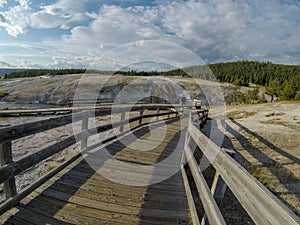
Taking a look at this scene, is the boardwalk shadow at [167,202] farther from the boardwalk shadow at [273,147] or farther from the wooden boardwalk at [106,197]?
the boardwalk shadow at [273,147]

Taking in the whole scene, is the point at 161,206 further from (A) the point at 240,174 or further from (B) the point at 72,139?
(B) the point at 72,139

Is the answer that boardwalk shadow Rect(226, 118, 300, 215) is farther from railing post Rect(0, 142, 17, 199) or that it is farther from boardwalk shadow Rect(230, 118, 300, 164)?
railing post Rect(0, 142, 17, 199)

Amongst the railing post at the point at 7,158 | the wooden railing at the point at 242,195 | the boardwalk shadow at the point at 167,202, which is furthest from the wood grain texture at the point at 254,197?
the railing post at the point at 7,158

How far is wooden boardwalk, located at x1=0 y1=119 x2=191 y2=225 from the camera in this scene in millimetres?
2557

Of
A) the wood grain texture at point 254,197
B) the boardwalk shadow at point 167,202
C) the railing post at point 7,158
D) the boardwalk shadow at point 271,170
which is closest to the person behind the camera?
the wood grain texture at point 254,197

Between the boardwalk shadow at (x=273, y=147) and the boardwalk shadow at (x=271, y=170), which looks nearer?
the boardwalk shadow at (x=271, y=170)

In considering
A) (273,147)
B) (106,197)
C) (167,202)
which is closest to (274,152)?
(273,147)

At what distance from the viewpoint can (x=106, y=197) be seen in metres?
3.06

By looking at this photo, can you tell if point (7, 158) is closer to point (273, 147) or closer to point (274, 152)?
point (274, 152)

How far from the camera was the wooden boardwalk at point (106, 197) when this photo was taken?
2.56 meters

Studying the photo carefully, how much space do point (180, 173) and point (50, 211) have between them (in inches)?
98.2

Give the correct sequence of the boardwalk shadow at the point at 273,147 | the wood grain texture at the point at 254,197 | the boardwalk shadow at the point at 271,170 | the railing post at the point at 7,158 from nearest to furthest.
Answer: the wood grain texture at the point at 254,197 < the railing post at the point at 7,158 < the boardwalk shadow at the point at 271,170 < the boardwalk shadow at the point at 273,147

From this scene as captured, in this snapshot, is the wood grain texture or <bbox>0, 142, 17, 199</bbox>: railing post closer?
the wood grain texture

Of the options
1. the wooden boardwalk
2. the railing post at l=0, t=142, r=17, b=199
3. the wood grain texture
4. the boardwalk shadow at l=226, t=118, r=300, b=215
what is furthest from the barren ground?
the railing post at l=0, t=142, r=17, b=199
